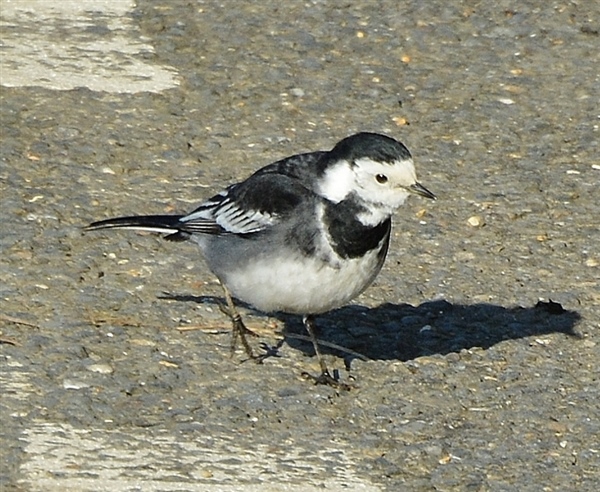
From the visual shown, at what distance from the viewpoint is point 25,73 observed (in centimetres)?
857

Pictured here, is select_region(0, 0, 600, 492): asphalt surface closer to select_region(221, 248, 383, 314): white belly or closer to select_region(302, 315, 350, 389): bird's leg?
select_region(302, 315, 350, 389): bird's leg

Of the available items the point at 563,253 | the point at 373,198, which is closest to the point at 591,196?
the point at 563,253

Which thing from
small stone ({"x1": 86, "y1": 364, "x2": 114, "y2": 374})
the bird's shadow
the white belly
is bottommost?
the bird's shadow

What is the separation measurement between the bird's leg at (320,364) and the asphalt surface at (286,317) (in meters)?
0.06

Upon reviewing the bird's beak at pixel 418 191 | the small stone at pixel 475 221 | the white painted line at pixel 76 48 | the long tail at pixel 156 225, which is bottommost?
the small stone at pixel 475 221

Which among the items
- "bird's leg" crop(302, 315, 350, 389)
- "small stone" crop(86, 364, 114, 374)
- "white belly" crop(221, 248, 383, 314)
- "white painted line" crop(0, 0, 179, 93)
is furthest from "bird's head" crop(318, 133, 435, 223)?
"white painted line" crop(0, 0, 179, 93)

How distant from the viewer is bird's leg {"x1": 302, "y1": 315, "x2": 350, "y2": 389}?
231 inches

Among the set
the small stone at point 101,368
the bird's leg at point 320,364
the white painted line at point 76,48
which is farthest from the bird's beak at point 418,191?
the white painted line at point 76,48

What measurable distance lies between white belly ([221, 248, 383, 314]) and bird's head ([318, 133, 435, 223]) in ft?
0.67

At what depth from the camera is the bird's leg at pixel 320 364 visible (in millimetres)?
5855

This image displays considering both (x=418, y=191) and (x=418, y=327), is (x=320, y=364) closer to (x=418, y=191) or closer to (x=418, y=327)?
(x=418, y=327)

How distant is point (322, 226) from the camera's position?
5645mm

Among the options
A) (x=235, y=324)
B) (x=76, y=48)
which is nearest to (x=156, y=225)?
(x=235, y=324)

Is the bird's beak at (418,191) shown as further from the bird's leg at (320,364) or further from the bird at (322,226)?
the bird's leg at (320,364)
